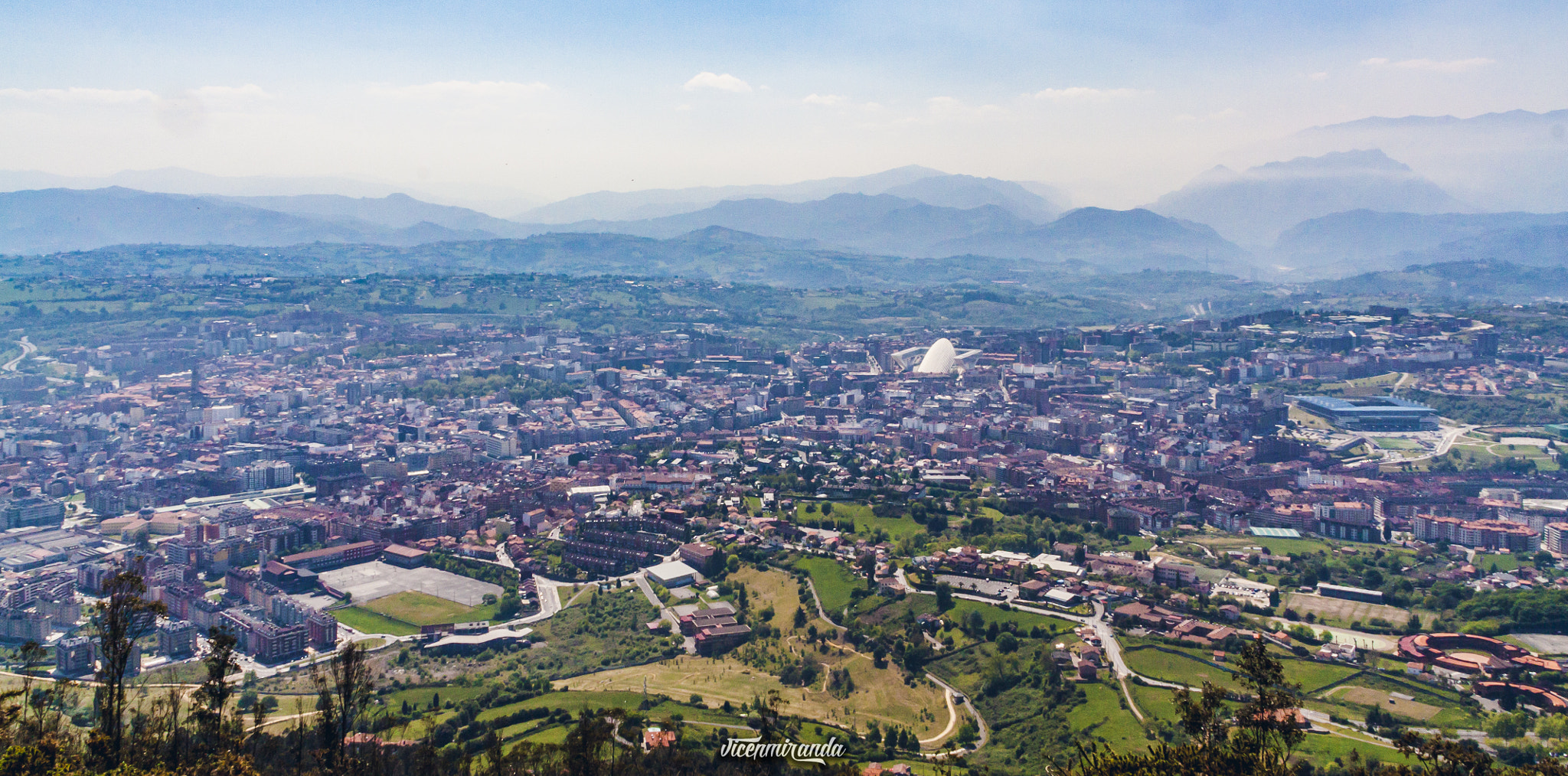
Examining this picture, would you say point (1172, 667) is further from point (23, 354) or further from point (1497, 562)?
point (23, 354)

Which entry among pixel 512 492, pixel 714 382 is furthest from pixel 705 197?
pixel 512 492

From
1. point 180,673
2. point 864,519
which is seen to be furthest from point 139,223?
point 864,519

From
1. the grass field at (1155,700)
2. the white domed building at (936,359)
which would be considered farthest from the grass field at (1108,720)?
the white domed building at (936,359)

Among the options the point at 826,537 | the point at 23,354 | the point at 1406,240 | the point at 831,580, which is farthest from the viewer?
the point at 1406,240

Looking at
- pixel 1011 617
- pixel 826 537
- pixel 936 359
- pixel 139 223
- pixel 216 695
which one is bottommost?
pixel 826 537

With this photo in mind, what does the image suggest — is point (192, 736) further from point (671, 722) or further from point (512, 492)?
point (512, 492)

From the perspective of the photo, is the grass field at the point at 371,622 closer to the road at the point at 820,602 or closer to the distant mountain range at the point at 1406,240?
the road at the point at 820,602
